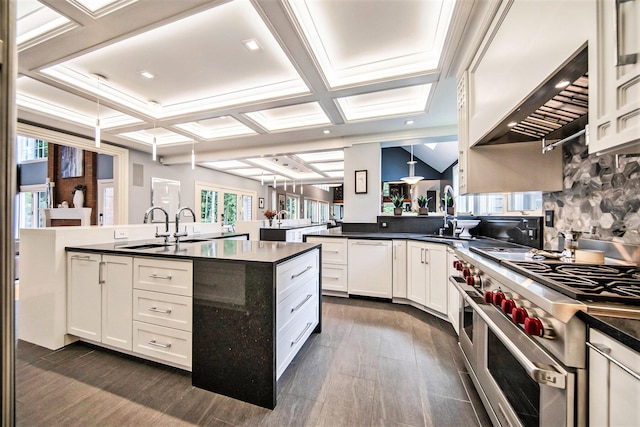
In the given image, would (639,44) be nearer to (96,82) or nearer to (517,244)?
(517,244)

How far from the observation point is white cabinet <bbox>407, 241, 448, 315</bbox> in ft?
8.38

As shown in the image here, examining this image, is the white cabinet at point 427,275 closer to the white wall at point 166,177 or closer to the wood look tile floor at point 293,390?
the wood look tile floor at point 293,390

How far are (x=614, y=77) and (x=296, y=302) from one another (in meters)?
1.85

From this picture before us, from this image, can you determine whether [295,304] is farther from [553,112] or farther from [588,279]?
[553,112]

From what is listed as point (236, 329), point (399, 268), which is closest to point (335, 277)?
point (399, 268)

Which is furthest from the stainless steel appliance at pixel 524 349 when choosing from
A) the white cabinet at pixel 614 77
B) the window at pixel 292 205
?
the window at pixel 292 205

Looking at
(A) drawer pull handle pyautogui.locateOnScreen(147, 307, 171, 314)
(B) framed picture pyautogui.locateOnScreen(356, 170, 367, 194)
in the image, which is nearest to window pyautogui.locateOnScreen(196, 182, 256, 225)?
(B) framed picture pyautogui.locateOnScreen(356, 170, 367, 194)

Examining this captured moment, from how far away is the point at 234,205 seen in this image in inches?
334

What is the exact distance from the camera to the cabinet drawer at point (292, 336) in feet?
5.20

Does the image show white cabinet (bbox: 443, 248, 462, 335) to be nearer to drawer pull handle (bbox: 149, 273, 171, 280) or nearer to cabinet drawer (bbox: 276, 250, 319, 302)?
cabinet drawer (bbox: 276, 250, 319, 302)

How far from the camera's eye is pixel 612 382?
62 centimetres

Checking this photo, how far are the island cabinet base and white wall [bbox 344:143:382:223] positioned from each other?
109 inches

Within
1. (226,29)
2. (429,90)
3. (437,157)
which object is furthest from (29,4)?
(437,157)

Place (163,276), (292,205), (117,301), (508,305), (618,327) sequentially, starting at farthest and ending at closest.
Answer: (292,205) < (117,301) < (163,276) < (508,305) < (618,327)
